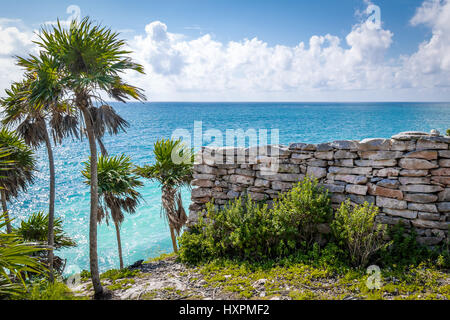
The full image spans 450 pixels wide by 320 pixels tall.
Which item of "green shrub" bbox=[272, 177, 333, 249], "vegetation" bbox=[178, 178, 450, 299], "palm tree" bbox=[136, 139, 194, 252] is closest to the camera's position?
"vegetation" bbox=[178, 178, 450, 299]

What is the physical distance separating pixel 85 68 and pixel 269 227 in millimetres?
4972

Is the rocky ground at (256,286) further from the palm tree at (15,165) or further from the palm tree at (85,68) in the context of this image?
the palm tree at (15,165)

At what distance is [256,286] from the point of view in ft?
15.1

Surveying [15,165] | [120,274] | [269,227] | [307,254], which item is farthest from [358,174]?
[15,165]

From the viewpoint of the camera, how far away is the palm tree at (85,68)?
4.94 meters

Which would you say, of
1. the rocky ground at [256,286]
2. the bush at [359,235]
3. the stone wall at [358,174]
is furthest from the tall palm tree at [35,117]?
the bush at [359,235]

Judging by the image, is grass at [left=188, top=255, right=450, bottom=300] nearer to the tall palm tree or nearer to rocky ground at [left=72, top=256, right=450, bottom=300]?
rocky ground at [left=72, top=256, right=450, bottom=300]

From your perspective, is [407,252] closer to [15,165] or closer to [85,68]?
[85,68]

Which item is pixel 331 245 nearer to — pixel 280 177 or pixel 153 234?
pixel 280 177

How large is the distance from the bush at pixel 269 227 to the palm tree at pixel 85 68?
2.55 metres

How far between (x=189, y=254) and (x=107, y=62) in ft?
15.0

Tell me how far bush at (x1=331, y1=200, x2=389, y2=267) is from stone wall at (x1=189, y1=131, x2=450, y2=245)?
0.59 m

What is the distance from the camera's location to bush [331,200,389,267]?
15.8 feet

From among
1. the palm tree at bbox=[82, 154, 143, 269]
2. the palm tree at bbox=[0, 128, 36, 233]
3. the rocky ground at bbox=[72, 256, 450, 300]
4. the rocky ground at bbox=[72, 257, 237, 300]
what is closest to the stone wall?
the rocky ground at bbox=[72, 256, 450, 300]
